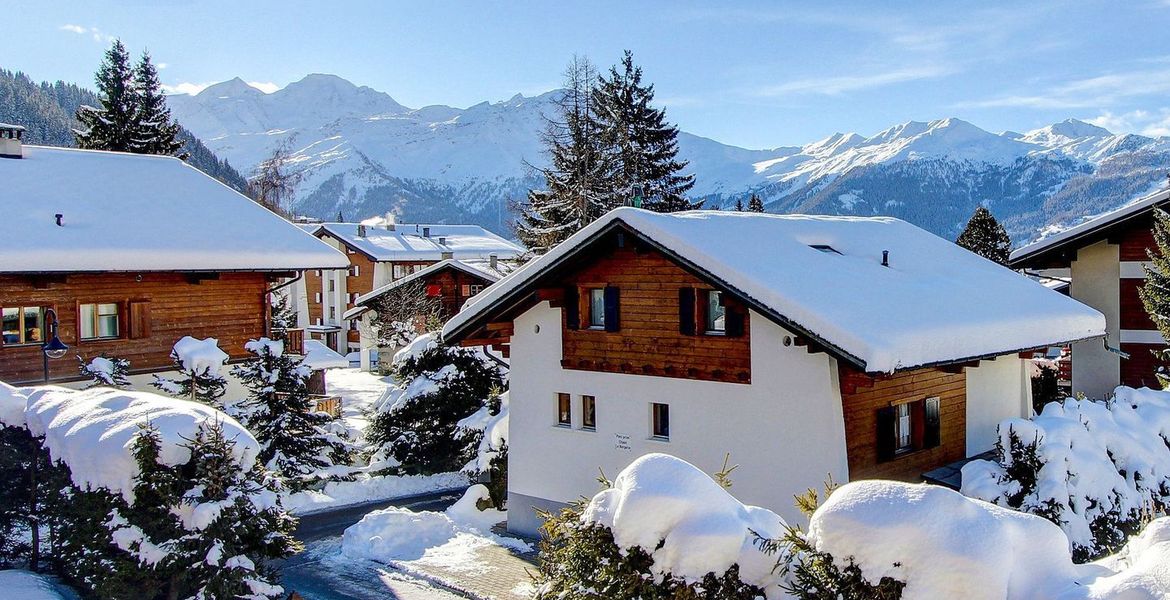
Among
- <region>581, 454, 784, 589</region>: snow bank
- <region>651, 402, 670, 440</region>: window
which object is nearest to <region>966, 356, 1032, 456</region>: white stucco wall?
<region>651, 402, 670, 440</region>: window

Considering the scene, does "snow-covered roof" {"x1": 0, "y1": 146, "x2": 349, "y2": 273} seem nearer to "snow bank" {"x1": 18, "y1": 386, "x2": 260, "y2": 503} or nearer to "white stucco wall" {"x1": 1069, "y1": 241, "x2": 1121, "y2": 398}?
"snow bank" {"x1": 18, "y1": 386, "x2": 260, "y2": 503}

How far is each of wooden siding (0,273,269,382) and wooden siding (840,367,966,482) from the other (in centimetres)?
1777

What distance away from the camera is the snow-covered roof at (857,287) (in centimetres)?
A: 1370

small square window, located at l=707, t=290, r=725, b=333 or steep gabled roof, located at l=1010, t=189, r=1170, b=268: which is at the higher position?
steep gabled roof, located at l=1010, t=189, r=1170, b=268

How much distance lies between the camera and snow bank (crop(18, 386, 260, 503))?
10344 millimetres

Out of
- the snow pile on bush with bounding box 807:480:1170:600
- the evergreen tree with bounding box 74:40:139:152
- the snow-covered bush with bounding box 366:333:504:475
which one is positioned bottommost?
the snow-covered bush with bounding box 366:333:504:475

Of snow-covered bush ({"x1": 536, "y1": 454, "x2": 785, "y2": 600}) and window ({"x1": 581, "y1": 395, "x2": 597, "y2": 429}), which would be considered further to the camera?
window ({"x1": 581, "y1": 395, "x2": 597, "y2": 429})

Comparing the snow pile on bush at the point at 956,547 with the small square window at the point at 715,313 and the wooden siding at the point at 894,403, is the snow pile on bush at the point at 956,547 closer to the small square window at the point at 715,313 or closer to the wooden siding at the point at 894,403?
the wooden siding at the point at 894,403

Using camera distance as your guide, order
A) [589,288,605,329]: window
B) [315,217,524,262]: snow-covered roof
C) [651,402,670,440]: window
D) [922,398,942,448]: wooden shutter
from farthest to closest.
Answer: [315,217,524,262]: snow-covered roof, [589,288,605,329]: window, [651,402,670,440]: window, [922,398,942,448]: wooden shutter

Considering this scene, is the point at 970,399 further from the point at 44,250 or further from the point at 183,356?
the point at 44,250

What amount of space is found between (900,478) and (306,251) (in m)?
17.6

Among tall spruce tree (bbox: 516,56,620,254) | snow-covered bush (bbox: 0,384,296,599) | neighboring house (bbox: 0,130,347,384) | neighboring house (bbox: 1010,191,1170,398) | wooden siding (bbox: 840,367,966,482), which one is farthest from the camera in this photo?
tall spruce tree (bbox: 516,56,620,254)

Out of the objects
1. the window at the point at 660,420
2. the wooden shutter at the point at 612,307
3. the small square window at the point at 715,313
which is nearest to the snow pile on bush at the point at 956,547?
the small square window at the point at 715,313

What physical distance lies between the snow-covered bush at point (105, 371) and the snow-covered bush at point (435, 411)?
6461 mm
